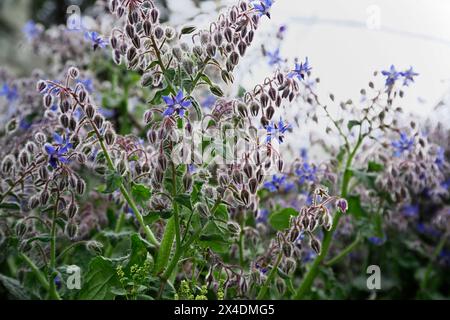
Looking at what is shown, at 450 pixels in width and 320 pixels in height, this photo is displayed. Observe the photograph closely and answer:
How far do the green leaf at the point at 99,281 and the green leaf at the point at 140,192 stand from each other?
0.14 meters

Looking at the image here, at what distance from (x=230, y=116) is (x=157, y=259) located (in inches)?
12.8

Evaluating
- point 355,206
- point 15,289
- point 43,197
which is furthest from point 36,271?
point 355,206

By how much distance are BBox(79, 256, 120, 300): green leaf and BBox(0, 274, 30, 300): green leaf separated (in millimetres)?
187

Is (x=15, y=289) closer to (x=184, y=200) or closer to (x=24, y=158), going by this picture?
(x=24, y=158)

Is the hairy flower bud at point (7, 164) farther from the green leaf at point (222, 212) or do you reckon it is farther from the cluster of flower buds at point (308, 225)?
the cluster of flower buds at point (308, 225)

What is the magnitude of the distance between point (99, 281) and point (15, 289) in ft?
0.85

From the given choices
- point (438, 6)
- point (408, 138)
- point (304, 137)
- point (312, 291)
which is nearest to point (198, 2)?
point (304, 137)

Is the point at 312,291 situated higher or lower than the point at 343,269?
lower

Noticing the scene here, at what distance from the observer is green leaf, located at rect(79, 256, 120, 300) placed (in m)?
1.24

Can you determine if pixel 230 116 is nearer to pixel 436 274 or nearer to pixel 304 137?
pixel 304 137

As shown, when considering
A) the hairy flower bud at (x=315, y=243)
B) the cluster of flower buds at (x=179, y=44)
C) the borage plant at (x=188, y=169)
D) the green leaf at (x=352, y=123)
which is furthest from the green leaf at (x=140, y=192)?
the green leaf at (x=352, y=123)

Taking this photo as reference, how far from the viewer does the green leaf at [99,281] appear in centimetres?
124

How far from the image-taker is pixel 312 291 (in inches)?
65.2

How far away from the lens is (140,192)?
4.17 feet
